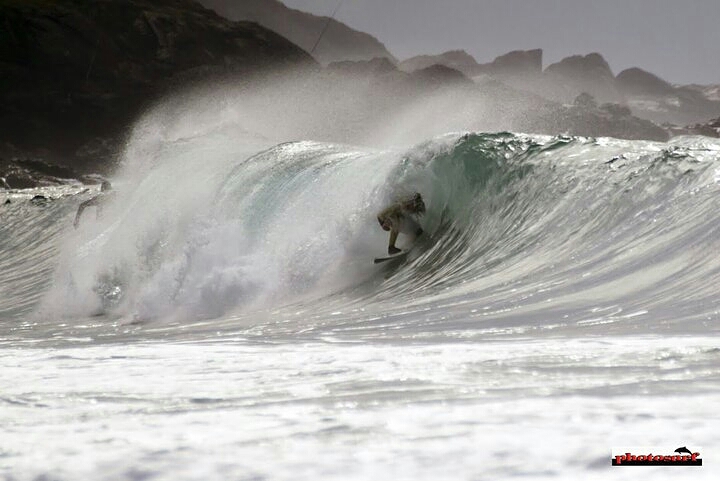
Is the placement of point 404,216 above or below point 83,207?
below

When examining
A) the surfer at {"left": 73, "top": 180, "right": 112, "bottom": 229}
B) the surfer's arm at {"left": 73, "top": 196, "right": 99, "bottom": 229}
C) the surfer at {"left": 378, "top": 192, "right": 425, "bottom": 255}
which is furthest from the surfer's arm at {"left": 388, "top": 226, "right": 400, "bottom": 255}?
the surfer's arm at {"left": 73, "top": 196, "right": 99, "bottom": 229}

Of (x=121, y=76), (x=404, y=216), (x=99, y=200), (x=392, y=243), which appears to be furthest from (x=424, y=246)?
(x=121, y=76)

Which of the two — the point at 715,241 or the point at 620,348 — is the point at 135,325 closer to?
the point at 715,241

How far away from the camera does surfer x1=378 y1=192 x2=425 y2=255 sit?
1120 cm

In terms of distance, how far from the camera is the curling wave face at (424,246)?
6.95 meters

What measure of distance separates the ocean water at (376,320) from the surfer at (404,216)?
16 centimetres

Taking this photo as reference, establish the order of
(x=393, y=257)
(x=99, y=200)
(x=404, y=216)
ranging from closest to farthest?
1. (x=393, y=257)
2. (x=404, y=216)
3. (x=99, y=200)

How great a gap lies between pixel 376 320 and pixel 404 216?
4.07 meters

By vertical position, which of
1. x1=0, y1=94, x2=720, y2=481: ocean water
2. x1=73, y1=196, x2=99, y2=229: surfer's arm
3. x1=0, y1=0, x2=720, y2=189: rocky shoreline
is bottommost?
x1=0, y1=94, x2=720, y2=481: ocean water

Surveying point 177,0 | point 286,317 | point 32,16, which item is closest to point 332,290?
point 286,317

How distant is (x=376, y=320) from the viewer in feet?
24.4

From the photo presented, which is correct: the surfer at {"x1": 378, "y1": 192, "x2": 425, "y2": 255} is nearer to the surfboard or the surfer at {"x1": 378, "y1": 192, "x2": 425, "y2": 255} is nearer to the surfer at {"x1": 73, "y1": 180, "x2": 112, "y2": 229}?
the surfboard

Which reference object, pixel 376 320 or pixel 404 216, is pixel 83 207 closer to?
pixel 404 216

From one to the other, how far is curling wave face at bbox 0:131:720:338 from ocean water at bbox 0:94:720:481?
0.13 feet
